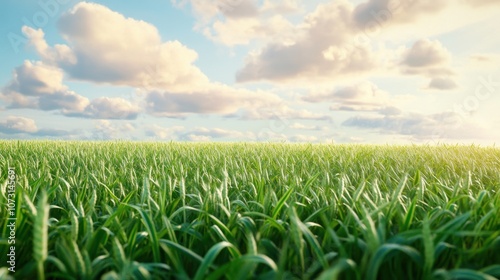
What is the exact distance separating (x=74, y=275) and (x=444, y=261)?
4.51 ft

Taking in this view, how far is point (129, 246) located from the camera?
1.51 meters

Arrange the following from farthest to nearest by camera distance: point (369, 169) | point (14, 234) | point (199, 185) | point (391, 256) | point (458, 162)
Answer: point (458, 162), point (369, 169), point (199, 185), point (14, 234), point (391, 256)

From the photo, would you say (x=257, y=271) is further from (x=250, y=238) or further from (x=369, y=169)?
(x=369, y=169)

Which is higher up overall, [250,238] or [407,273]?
[250,238]

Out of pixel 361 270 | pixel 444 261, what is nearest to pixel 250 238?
pixel 361 270

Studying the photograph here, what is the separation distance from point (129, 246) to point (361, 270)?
87cm

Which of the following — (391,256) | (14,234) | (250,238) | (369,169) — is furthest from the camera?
(369,169)

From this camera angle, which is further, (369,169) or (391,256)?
(369,169)

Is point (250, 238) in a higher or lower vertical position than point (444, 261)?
higher

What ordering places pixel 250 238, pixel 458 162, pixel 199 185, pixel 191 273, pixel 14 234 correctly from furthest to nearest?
pixel 458 162 → pixel 199 185 → pixel 14 234 → pixel 191 273 → pixel 250 238

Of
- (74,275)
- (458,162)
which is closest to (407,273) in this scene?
(74,275)

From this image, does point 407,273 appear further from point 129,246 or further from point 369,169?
point 369,169

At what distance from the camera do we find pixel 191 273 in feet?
Answer: 4.83

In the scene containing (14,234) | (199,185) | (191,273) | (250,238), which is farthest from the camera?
(199,185)
